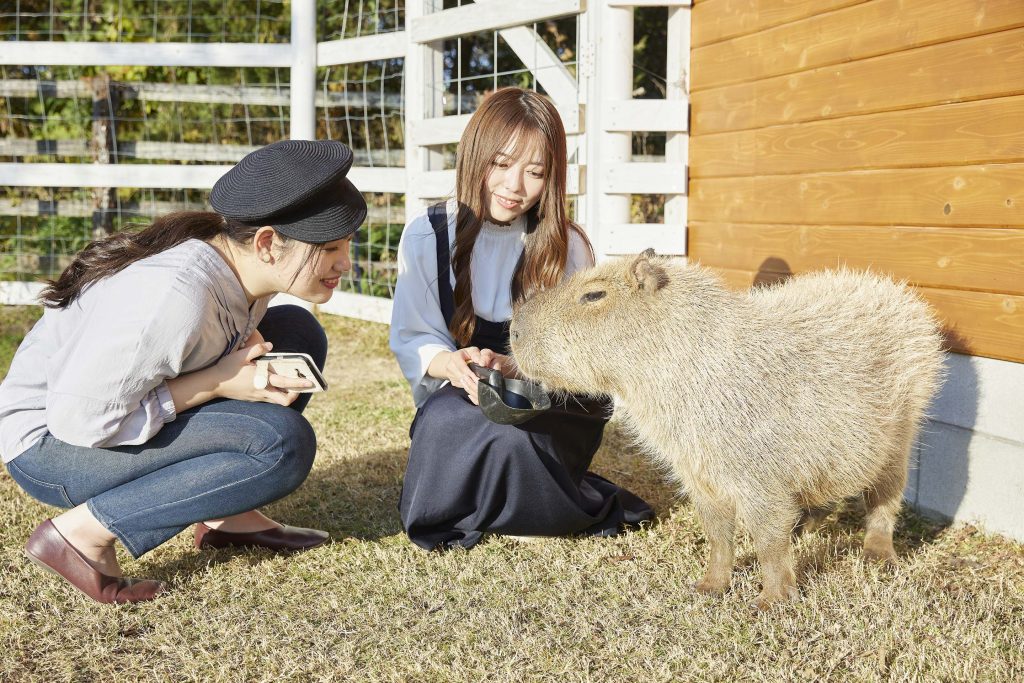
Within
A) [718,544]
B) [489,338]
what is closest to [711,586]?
[718,544]

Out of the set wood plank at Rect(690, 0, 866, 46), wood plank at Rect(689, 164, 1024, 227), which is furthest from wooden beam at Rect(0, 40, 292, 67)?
wood plank at Rect(689, 164, 1024, 227)

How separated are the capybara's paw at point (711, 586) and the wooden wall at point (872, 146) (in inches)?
49.0

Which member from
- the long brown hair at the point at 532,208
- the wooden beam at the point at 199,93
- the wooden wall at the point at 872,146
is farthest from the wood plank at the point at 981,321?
the wooden beam at the point at 199,93

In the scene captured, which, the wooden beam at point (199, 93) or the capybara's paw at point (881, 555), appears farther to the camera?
the wooden beam at point (199, 93)

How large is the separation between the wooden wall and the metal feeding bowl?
1.52m

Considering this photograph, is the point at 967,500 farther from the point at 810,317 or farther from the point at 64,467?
the point at 64,467

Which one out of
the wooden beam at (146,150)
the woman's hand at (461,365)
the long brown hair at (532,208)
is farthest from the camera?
the wooden beam at (146,150)

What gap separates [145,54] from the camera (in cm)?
677

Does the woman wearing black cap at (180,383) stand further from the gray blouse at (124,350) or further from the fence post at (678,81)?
the fence post at (678,81)

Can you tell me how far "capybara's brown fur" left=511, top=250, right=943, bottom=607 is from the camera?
254 cm

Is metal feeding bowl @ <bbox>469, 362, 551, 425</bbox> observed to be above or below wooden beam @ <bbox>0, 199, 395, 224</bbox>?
below

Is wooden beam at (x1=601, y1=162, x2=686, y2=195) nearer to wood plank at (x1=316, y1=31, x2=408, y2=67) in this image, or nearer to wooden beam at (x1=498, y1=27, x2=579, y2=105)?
wooden beam at (x1=498, y1=27, x2=579, y2=105)

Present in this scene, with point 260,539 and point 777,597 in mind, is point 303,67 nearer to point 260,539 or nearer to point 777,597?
point 260,539

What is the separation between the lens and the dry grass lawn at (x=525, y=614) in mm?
2273
